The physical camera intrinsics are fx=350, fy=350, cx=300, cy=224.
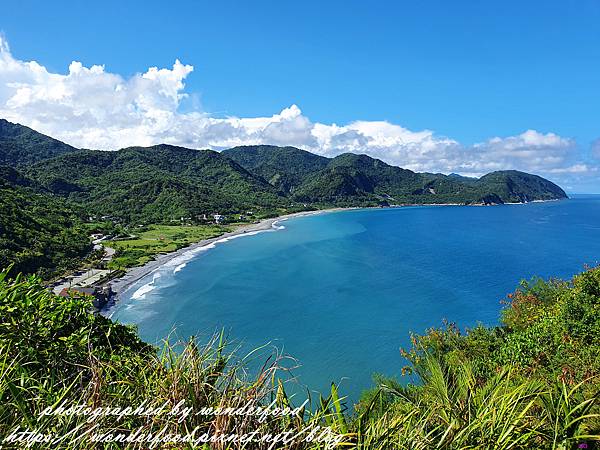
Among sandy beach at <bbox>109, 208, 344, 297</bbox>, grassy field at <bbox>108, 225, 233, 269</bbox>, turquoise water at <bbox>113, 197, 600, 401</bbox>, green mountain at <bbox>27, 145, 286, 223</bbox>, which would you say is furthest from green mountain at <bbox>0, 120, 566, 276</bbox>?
turquoise water at <bbox>113, 197, 600, 401</bbox>

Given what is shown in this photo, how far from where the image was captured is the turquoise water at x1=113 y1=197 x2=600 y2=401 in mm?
33906

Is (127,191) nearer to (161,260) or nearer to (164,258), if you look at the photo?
(164,258)

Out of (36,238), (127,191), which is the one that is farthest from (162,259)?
(127,191)

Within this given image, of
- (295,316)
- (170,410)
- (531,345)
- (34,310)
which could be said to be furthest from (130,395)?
(295,316)

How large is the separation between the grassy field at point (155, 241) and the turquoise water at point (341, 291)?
21.9 ft

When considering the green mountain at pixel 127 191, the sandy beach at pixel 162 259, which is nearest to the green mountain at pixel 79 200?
the green mountain at pixel 127 191

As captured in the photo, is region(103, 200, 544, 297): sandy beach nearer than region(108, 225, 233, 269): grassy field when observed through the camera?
Yes

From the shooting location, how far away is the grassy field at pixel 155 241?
63094 mm

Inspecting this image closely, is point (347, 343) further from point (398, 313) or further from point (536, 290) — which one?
point (536, 290)

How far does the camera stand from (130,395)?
3465 mm

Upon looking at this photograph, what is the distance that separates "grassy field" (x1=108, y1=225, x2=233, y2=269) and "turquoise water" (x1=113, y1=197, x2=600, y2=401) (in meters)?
6.69

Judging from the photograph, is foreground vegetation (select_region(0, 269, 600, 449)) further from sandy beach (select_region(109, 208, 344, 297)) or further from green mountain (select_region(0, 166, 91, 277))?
green mountain (select_region(0, 166, 91, 277))

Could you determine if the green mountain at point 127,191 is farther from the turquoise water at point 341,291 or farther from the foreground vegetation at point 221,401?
the foreground vegetation at point 221,401

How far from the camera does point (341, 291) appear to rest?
168 ft
